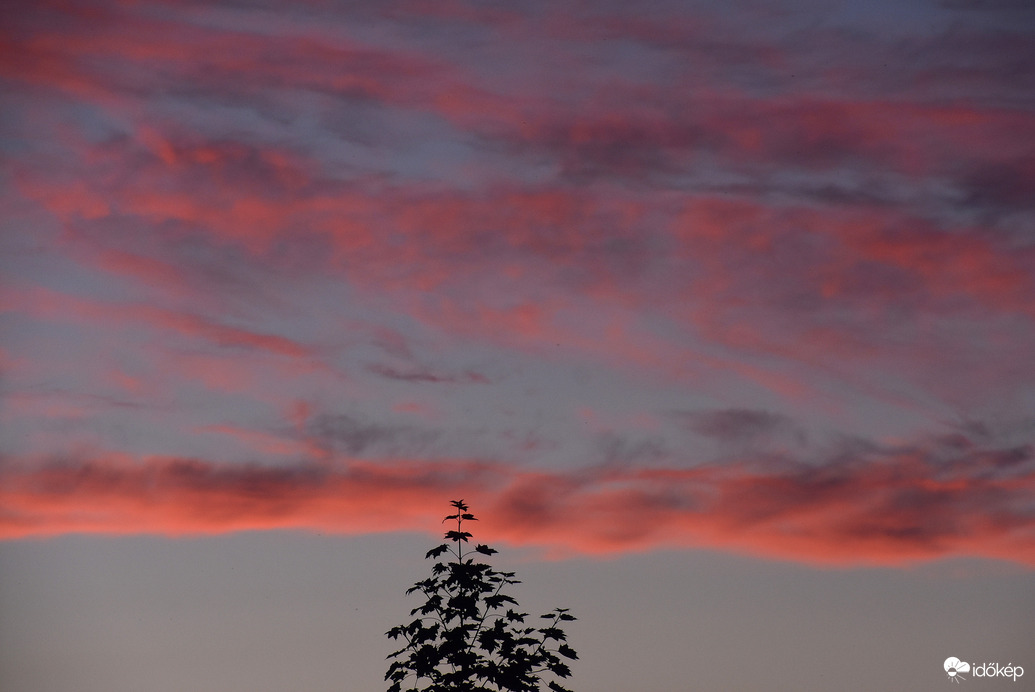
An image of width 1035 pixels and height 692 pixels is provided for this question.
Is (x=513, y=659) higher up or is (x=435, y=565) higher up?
(x=435, y=565)

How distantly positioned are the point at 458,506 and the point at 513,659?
4202mm

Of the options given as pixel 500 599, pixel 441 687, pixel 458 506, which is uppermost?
pixel 458 506

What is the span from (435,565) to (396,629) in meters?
1.94

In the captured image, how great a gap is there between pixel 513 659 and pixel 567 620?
1739mm

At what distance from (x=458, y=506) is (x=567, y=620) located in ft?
13.6

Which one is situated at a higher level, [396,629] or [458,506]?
[458,506]

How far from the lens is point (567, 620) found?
31859 millimetres

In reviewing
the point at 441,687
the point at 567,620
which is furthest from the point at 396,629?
the point at 567,620

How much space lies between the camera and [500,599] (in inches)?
1264

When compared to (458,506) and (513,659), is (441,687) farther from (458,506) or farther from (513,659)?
(458,506)

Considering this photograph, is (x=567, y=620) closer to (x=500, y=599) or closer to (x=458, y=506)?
(x=500, y=599)

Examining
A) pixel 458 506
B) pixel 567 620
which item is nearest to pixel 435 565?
pixel 458 506

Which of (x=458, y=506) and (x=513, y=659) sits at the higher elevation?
(x=458, y=506)

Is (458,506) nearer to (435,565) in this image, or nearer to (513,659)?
(435,565)
